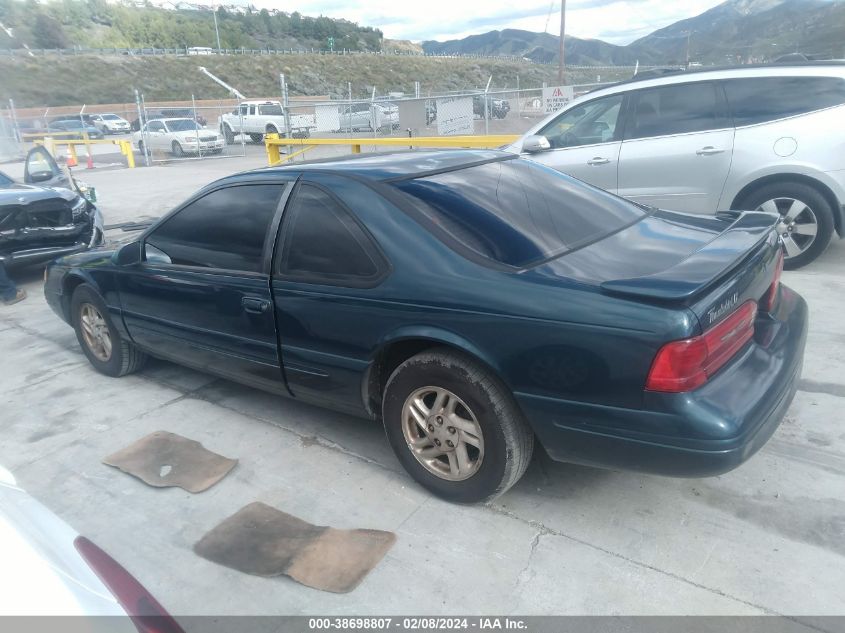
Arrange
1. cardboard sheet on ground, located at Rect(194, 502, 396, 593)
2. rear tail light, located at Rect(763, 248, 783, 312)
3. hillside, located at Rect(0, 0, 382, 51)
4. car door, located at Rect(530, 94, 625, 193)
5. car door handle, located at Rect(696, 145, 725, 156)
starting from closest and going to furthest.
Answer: cardboard sheet on ground, located at Rect(194, 502, 396, 593)
rear tail light, located at Rect(763, 248, 783, 312)
car door handle, located at Rect(696, 145, 725, 156)
car door, located at Rect(530, 94, 625, 193)
hillside, located at Rect(0, 0, 382, 51)

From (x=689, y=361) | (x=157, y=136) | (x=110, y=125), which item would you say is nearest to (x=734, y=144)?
(x=689, y=361)

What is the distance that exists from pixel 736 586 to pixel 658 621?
37cm

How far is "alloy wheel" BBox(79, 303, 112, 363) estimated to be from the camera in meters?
4.74

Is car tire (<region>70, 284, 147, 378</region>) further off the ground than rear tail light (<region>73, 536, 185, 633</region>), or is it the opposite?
rear tail light (<region>73, 536, 185, 633</region>)

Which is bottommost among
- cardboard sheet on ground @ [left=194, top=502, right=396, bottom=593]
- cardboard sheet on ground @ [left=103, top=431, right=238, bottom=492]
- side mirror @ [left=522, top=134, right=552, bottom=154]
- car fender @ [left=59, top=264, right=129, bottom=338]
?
cardboard sheet on ground @ [left=103, top=431, right=238, bottom=492]

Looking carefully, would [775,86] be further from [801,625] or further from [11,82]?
[11,82]

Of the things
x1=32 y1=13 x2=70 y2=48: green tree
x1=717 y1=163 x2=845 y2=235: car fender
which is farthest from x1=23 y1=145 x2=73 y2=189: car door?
x1=32 y1=13 x2=70 y2=48: green tree

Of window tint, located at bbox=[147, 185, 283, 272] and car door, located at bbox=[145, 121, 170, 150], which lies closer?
window tint, located at bbox=[147, 185, 283, 272]

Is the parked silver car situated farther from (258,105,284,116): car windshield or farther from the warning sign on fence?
(258,105,284,116): car windshield

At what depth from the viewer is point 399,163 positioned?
3455 mm

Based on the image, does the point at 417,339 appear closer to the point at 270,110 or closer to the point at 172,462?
the point at 172,462

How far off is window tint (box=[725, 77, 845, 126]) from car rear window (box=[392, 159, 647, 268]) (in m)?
3.01

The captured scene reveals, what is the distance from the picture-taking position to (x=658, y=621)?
2307 millimetres

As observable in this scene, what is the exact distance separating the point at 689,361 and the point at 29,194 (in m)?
7.53
